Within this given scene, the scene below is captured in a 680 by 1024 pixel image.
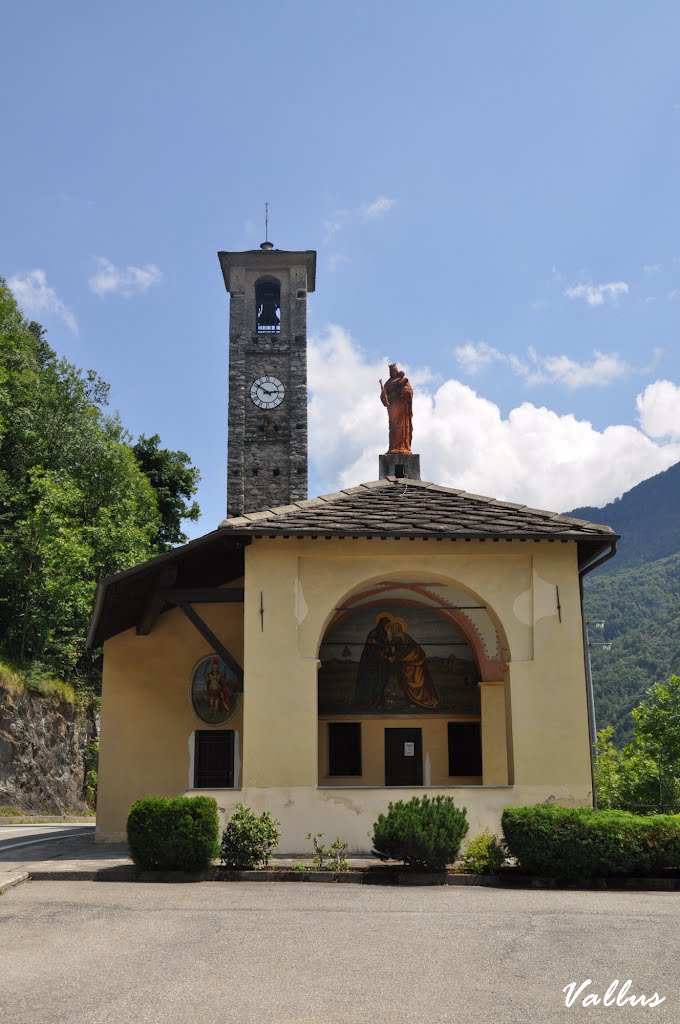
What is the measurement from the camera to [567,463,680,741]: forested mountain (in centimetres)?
6066

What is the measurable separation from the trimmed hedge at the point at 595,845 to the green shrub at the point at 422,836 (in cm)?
80

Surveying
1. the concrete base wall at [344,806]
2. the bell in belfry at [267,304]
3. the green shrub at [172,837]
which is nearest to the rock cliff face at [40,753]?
the concrete base wall at [344,806]

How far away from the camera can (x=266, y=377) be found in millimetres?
43469

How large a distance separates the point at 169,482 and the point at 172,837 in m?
32.8

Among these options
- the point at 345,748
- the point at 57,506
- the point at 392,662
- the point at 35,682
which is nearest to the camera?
the point at 392,662

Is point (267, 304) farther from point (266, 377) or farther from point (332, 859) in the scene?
point (332, 859)

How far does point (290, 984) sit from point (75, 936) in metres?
2.38

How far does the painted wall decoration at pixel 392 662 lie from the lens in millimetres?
18188

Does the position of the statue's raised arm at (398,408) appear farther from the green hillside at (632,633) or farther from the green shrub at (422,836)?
the green hillside at (632,633)

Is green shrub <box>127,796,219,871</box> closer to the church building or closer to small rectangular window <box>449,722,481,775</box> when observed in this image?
the church building

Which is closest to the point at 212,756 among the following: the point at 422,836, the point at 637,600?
the point at 422,836

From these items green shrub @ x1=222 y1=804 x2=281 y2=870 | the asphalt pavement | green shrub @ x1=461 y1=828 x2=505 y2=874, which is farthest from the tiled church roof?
the asphalt pavement

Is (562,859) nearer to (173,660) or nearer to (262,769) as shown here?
(262,769)

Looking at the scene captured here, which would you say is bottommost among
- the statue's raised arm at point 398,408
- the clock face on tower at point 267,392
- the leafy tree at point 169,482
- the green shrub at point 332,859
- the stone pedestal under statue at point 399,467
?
the green shrub at point 332,859
